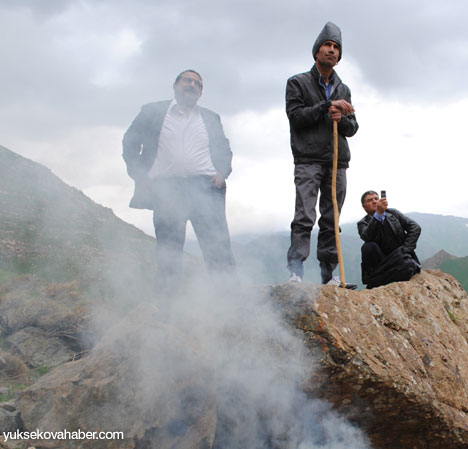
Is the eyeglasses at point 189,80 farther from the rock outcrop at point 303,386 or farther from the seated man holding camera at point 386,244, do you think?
the seated man holding camera at point 386,244

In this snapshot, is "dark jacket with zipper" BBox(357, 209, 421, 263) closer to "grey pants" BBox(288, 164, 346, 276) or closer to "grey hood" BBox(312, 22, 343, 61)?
"grey pants" BBox(288, 164, 346, 276)

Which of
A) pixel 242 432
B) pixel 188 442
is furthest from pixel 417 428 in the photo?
pixel 188 442

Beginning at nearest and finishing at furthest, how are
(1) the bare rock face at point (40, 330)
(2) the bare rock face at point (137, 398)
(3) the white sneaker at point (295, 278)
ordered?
(2) the bare rock face at point (137, 398), (3) the white sneaker at point (295, 278), (1) the bare rock face at point (40, 330)

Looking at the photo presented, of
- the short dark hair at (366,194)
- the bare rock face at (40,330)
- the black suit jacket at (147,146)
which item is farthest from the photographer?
the bare rock face at (40,330)

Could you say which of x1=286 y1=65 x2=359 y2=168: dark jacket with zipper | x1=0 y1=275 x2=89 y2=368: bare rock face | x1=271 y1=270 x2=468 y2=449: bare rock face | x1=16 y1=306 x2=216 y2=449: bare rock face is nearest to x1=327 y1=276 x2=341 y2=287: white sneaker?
x1=271 y1=270 x2=468 y2=449: bare rock face

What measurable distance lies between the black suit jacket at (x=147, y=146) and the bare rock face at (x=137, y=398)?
1.22m

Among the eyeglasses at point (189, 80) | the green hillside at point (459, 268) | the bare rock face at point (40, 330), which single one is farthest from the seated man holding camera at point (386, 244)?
the green hillside at point (459, 268)

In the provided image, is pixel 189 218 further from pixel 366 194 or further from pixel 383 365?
pixel 366 194

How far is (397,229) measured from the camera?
4.62m

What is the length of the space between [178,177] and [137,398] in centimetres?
170

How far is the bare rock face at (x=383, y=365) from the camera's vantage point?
269 cm

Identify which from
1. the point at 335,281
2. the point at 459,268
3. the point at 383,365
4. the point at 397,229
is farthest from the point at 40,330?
the point at 459,268

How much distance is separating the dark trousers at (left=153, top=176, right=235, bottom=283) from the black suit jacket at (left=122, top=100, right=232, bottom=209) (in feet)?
0.48

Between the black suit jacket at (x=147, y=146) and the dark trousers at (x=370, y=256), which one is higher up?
the black suit jacket at (x=147, y=146)
